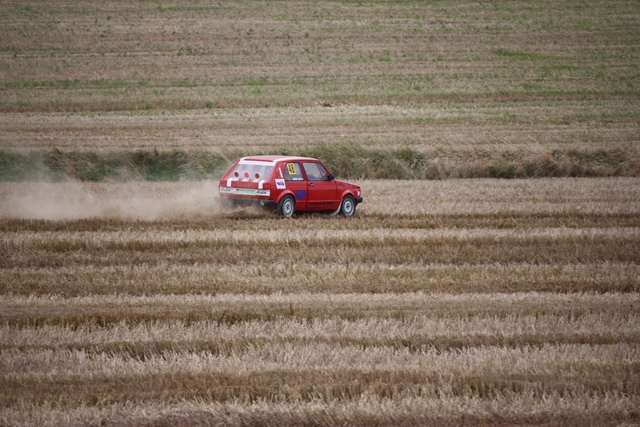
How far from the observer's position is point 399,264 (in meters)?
13.0

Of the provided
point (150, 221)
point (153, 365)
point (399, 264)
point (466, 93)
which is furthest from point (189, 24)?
point (153, 365)

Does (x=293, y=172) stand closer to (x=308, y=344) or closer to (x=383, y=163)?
(x=383, y=163)

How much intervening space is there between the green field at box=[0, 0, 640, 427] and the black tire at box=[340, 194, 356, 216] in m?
0.47

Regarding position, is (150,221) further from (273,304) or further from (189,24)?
(189,24)

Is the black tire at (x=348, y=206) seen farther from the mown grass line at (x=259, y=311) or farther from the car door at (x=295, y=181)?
the mown grass line at (x=259, y=311)

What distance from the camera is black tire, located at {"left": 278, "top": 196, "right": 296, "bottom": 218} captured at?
17.2 metres

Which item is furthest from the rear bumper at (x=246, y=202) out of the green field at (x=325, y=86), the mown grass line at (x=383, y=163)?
the green field at (x=325, y=86)

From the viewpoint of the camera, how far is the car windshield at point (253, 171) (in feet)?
56.3

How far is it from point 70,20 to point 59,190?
31.4 meters

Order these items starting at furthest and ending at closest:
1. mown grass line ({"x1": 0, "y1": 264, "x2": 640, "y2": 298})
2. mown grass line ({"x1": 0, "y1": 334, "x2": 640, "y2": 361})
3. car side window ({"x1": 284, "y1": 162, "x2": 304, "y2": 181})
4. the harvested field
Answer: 1. car side window ({"x1": 284, "y1": 162, "x2": 304, "y2": 181})
2. mown grass line ({"x1": 0, "y1": 264, "x2": 640, "y2": 298})
3. mown grass line ({"x1": 0, "y1": 334, "x2": 640, "y2": 361})
4. the harvested field

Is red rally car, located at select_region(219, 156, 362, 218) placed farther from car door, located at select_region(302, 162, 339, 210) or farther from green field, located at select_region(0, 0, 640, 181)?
A: green field, located at select_region(0, 0, 640, 181)

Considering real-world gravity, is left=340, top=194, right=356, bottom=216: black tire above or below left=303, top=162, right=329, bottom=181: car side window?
below

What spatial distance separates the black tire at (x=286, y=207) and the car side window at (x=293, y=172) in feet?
1.30

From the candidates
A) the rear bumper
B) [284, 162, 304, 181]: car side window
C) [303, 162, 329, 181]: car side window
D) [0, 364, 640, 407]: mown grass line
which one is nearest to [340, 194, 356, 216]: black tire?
[303, 162, 329, 181]: car side window
